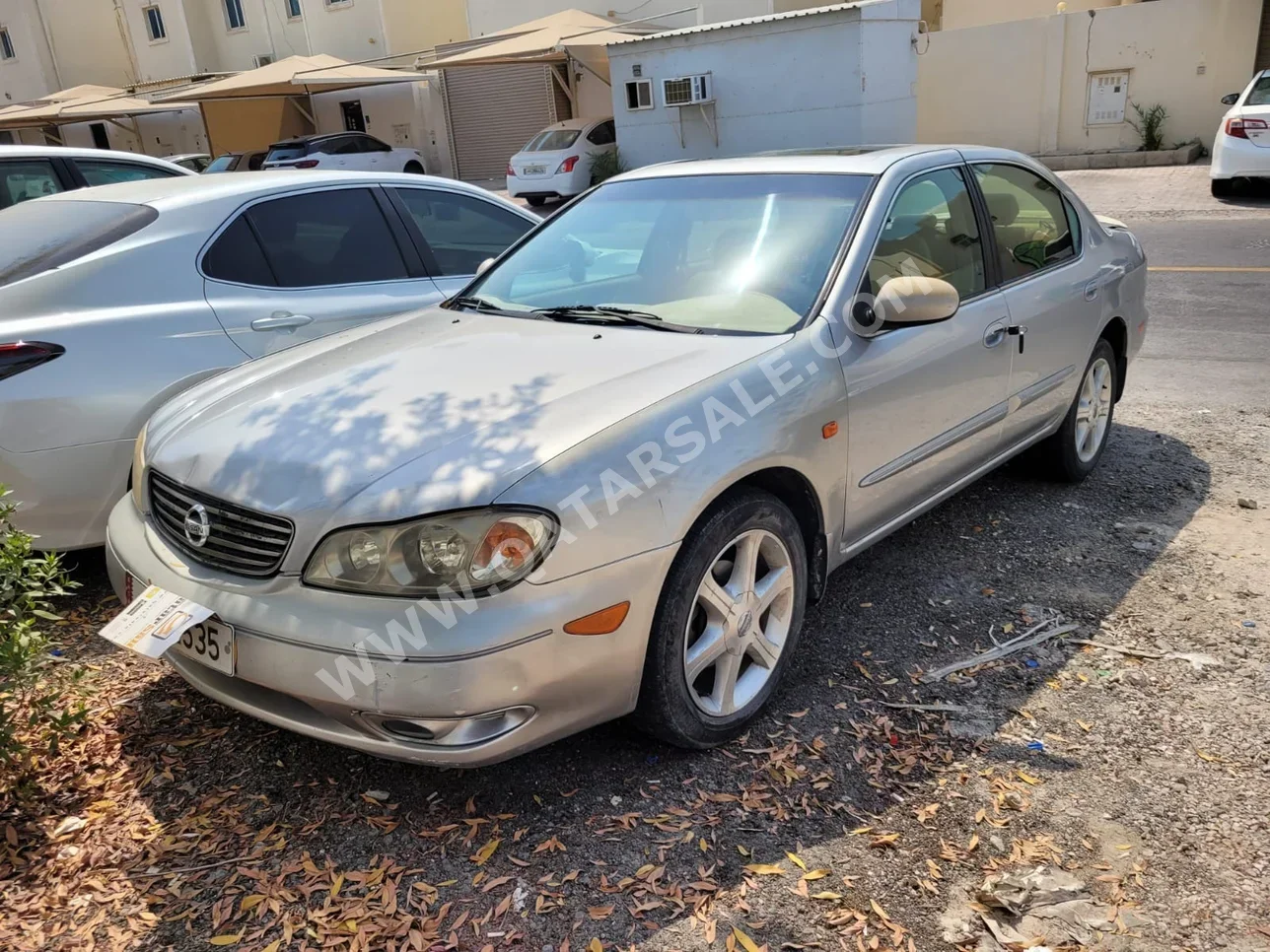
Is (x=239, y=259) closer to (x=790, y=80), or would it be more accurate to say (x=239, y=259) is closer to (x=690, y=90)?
(x=790, y=80)

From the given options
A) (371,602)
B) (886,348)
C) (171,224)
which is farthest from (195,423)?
(886,348)

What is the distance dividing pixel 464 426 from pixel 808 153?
2156 mm

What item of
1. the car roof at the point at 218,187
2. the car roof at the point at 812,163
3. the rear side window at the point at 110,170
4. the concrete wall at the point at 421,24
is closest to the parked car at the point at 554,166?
the concrete wall at the point at 421,24

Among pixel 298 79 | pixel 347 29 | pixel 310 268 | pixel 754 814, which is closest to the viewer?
pixel 754 814

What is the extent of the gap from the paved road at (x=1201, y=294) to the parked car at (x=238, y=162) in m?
17.9

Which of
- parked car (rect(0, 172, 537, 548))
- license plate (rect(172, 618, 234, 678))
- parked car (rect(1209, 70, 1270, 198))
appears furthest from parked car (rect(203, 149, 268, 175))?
license plate (rect(172, 618, 234, 678))

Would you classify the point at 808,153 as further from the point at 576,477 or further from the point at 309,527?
the point at 309,527

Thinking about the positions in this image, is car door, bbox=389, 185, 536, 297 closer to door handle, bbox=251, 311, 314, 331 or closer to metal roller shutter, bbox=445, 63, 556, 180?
door handle, bbox=251, 311, 314, 331

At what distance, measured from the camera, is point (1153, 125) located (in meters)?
18.6

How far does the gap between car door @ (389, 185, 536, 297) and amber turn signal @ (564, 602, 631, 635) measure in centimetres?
278

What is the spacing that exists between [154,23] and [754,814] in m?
41.2

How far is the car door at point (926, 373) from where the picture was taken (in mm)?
3375

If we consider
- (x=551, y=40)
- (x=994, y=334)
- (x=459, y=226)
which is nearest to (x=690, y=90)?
(x=551, y=40)

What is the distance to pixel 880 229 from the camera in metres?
3.54
